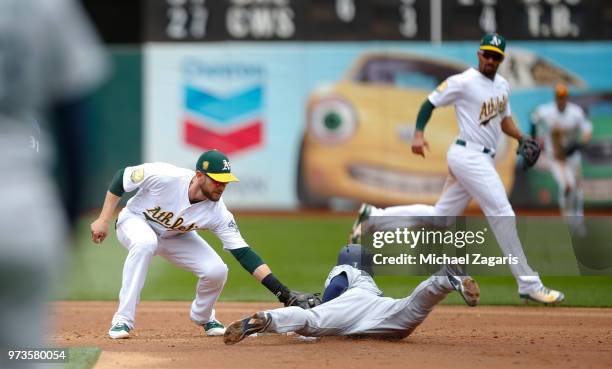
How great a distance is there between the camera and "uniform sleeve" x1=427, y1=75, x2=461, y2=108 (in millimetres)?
8461

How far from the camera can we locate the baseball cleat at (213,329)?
703cm

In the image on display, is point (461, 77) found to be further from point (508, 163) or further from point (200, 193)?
point (508, 163)

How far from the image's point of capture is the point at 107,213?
661cm

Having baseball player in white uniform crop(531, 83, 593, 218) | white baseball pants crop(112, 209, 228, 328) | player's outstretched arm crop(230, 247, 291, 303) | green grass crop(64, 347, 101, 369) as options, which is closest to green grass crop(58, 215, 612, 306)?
white baseball pants crop(112, 209, 228, 328)

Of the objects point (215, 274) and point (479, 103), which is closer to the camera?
point (215, 274)

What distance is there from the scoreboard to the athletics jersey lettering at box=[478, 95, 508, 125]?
896cm

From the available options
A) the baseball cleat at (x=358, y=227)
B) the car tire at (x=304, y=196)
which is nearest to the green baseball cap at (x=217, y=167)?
the baseball cleat at (x=358, y=227)

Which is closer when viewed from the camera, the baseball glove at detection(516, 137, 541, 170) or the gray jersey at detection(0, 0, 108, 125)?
the gray jersey at detection(0, 0, 108, 125)

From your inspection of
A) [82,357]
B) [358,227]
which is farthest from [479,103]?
[82,357]

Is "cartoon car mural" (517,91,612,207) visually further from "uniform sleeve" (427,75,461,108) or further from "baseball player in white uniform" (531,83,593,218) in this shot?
"uniform sleeve" (427,75,461,108)

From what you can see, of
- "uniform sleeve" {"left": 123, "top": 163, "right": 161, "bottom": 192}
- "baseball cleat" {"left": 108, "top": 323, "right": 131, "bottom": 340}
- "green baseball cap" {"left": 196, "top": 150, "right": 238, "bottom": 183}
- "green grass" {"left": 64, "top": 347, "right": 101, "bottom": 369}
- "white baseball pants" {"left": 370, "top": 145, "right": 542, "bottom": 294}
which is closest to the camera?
"green grass" {"left": 64, "top": 347, "right": 101, "bottom": 369}

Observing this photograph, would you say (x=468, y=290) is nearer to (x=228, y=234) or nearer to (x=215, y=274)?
(x=228, y=234)

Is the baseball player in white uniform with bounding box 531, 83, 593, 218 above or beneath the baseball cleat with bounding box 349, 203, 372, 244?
beneath

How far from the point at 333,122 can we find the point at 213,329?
11022 mm
